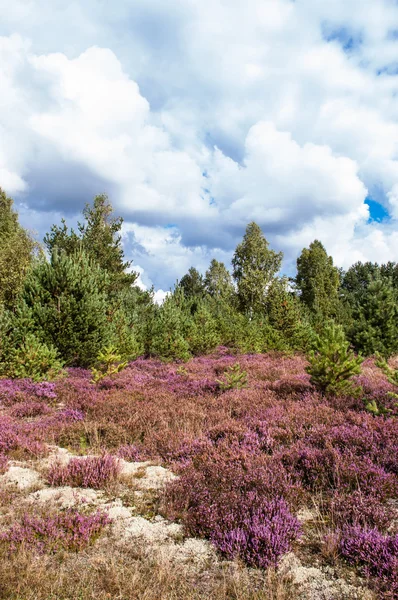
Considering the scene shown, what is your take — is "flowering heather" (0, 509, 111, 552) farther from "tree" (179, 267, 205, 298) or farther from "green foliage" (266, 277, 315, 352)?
"tree" (179, 267, 205, 298)

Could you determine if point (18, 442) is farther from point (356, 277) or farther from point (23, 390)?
point (356, 277)

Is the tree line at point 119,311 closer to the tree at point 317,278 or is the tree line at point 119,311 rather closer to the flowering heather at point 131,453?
the tree at point 317,278

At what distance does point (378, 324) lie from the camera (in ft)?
60.6

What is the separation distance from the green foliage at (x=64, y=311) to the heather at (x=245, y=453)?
260cm

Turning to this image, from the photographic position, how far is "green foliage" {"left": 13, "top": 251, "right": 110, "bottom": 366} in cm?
1261

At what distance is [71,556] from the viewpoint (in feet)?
10.5

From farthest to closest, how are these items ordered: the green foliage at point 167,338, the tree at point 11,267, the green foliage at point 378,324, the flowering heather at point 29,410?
the tree at point 11,267 → the green foliage at point 378,324 → the green foliage at point 167,338 → the flowering heather at point 29,410

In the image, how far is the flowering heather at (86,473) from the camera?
478 centimetres

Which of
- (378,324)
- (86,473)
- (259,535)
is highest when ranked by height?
(378,324)

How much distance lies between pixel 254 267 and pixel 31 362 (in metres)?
35.3

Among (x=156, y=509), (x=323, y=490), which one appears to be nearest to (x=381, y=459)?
(x=323, y=490)

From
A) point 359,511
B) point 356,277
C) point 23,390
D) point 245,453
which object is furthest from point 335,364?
point 356,277

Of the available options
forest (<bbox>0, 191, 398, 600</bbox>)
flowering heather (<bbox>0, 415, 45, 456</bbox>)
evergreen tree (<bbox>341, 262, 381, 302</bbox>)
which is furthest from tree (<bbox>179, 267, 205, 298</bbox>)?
flowering heather (<bbox>0, 415, 45, 456</bbox>)

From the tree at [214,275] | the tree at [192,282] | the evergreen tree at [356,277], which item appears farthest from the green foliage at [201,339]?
the evergreen tree at [356,277]
